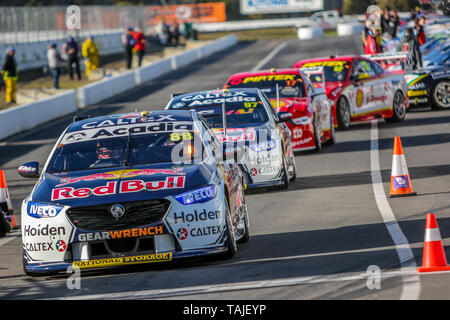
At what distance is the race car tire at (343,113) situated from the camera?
21.9m

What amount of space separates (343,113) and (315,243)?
1226 centimetres

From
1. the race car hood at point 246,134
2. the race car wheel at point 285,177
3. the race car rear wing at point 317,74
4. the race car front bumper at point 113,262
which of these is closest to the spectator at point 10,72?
the race car rear wing at point 317,74

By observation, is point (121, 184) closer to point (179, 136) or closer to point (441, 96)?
point (179, 136)

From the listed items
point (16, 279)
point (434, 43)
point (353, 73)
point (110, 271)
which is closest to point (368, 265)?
point (110, 271)

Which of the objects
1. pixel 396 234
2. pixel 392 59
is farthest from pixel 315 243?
pixel 392 59

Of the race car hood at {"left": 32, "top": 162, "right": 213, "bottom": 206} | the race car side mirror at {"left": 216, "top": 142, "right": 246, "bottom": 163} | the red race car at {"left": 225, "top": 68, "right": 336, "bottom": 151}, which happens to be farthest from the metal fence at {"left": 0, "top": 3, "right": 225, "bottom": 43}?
the race car hood at {"left": 32, "top": 162, "right": 213, "bottom": 206}

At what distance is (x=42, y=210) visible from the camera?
8.99 m

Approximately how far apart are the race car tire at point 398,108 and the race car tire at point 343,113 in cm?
160

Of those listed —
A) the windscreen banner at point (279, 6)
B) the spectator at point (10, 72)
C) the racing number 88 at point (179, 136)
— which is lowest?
the windscreen banner at point (279, 6)

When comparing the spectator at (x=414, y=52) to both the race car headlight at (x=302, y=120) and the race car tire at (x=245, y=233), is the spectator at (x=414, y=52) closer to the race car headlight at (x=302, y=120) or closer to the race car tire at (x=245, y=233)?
the race car headlight at (x=302, y=120)

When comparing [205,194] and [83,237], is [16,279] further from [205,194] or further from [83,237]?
[205,194]

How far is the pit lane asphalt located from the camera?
26.5 ft

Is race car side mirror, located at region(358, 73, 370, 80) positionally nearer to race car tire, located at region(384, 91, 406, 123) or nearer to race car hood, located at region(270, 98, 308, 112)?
race car tire, located at region(384, 91, 406, 123)

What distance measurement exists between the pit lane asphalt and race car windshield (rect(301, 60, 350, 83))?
1.49 m
